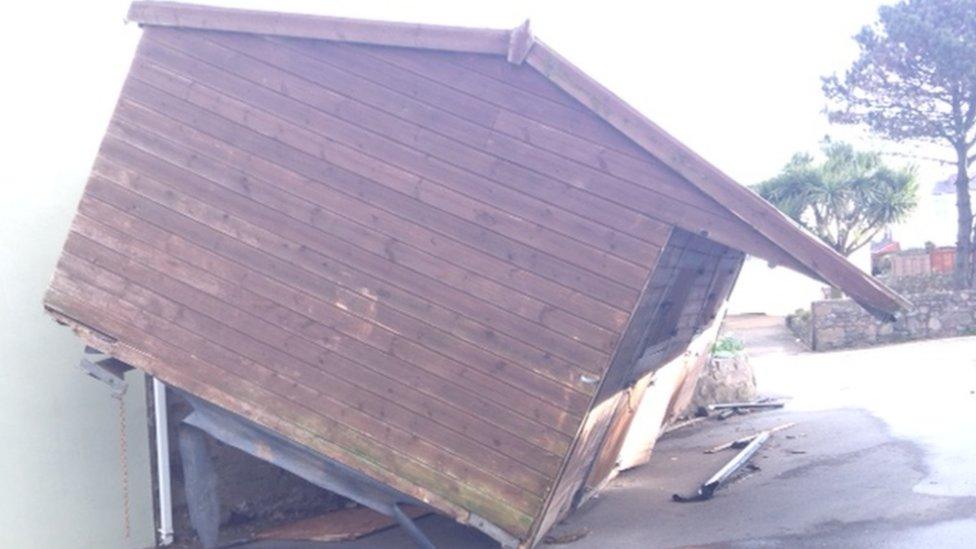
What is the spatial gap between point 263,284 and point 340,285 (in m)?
0.46

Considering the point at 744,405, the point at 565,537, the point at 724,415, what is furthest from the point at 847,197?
the point at 565,537

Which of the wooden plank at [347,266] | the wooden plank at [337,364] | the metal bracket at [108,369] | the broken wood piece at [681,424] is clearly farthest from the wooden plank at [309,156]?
the broken wood piece at [681,424]

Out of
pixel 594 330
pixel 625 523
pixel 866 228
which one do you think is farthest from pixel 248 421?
pixel 866 228

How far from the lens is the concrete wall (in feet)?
26.5

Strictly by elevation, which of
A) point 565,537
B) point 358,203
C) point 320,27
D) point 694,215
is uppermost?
point 320,27

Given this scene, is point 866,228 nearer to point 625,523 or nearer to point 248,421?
point 625,523

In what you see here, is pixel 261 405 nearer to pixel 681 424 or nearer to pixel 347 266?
pixel 347 266

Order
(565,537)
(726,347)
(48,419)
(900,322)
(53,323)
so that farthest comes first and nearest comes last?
(900,322)
(726,347)
(565,537)
(53,323)
(48,419)

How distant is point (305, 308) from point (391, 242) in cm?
63

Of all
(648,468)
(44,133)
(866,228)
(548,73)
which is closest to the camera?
(548,73)

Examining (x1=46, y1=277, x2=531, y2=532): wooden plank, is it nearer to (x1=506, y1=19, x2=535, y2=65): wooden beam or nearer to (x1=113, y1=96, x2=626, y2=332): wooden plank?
(x1=113, y1=96, x2=626, y2=332): wooden plank

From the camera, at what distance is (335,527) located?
30.7 feet

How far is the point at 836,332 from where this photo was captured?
89.7 ft

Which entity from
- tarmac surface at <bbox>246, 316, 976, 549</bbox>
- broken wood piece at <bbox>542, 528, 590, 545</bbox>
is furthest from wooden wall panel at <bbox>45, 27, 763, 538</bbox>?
tarmac surface at <bbox>246, 316, 976, 549</bbox>
